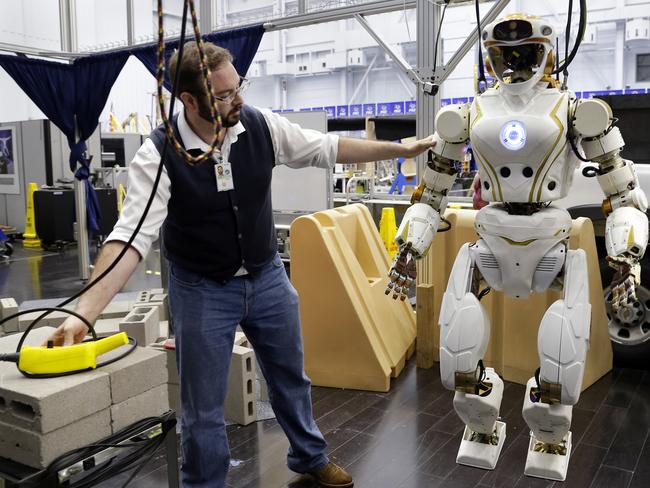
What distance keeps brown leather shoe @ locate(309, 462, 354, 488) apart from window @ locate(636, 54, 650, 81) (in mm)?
15108

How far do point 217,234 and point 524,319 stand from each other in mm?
2446

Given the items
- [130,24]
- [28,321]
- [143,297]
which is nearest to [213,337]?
[28,321]

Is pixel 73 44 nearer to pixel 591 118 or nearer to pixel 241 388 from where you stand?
pixel 241 388

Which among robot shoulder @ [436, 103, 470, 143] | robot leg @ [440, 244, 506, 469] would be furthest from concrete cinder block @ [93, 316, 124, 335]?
robot shoulder @ [436, 103, 470, 143]

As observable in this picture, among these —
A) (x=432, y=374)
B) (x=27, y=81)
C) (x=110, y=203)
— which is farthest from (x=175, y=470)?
(x=110, y=203)

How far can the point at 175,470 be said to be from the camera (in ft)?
7.15

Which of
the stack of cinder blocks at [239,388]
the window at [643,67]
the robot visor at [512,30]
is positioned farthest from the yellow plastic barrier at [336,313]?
the window at [643,67]

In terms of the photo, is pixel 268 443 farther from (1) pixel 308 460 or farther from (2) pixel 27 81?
(2) pixel 27 81

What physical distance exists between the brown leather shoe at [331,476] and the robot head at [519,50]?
1.79 metres

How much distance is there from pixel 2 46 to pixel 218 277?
6.40 m

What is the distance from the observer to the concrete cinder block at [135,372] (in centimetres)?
196

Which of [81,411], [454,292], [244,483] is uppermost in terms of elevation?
[454,292]

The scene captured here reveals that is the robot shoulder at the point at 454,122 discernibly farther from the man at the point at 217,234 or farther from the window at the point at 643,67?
the window at the point at 643,67

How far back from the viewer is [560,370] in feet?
7.27
